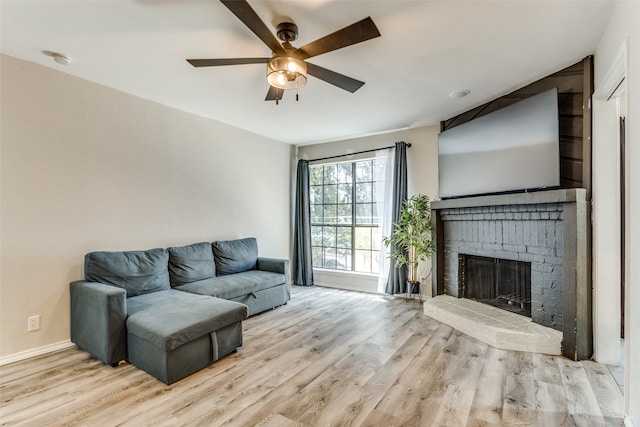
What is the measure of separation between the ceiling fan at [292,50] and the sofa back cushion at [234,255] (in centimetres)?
251

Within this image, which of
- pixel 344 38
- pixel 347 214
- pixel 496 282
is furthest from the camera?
pixel 347 214

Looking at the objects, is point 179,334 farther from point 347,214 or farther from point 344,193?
point 344,193

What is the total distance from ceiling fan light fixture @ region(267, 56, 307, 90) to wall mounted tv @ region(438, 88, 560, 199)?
231cm

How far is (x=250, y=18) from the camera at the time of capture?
170cm

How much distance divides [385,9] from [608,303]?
2.90 m

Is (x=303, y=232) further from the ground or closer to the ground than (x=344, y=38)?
closer to the ground

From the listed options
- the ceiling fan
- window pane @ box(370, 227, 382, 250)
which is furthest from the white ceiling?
window pane @ box(370, 227, 382, 250)

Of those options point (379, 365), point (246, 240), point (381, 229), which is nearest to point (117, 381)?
point (379, 365)

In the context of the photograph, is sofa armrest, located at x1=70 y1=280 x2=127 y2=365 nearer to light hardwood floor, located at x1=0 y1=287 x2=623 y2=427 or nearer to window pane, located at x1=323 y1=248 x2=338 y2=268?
light hardwood floor, located at x1=0 y1=287 x2=623 y2=427

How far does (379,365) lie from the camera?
2.55 metres

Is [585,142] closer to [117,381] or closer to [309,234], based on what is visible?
[309,234]

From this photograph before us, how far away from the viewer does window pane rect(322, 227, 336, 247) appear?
18.1 ft

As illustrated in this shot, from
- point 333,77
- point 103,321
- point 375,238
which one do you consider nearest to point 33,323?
point 103,321

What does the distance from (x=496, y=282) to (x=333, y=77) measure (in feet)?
9.99
